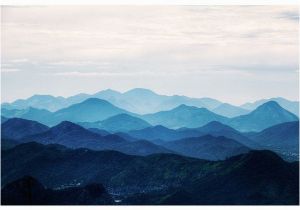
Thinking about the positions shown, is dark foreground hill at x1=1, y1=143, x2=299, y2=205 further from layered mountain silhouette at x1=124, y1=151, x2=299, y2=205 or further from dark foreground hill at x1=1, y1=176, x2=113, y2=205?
dark foreground hill at x1=1, y1=176, x2=113, y2=205

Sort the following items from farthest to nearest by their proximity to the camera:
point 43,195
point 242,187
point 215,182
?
point 215,182 < point 242,187 < point 43,195

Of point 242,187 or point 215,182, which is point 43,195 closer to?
point 215,182

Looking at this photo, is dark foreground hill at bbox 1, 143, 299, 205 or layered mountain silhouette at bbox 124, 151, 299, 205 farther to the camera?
dark foreground hill at bbox 1, 143, 299, 205

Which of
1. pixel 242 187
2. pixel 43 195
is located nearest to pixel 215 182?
pixel 242 187

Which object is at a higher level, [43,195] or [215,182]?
[43,195]

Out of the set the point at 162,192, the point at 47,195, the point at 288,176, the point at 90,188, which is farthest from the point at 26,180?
the point at 288,176

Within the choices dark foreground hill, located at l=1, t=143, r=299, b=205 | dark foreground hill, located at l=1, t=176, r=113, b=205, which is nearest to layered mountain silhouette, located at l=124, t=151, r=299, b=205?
dark foreground hill, located at l=1, t=143, r=299, b=205

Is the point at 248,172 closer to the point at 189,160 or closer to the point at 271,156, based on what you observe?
the point at 271,156

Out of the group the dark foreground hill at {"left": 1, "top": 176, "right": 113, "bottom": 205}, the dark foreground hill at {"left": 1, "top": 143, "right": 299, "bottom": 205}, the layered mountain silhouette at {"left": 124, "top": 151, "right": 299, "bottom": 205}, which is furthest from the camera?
the dark foreground hill at {"left": 1, "top": 143, "right": 299, "bottom": 205}

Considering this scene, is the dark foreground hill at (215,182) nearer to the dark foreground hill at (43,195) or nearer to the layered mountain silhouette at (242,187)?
the layered mountain silhouette at (242,187)

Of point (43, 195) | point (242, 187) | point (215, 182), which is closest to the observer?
point (43, 195)
